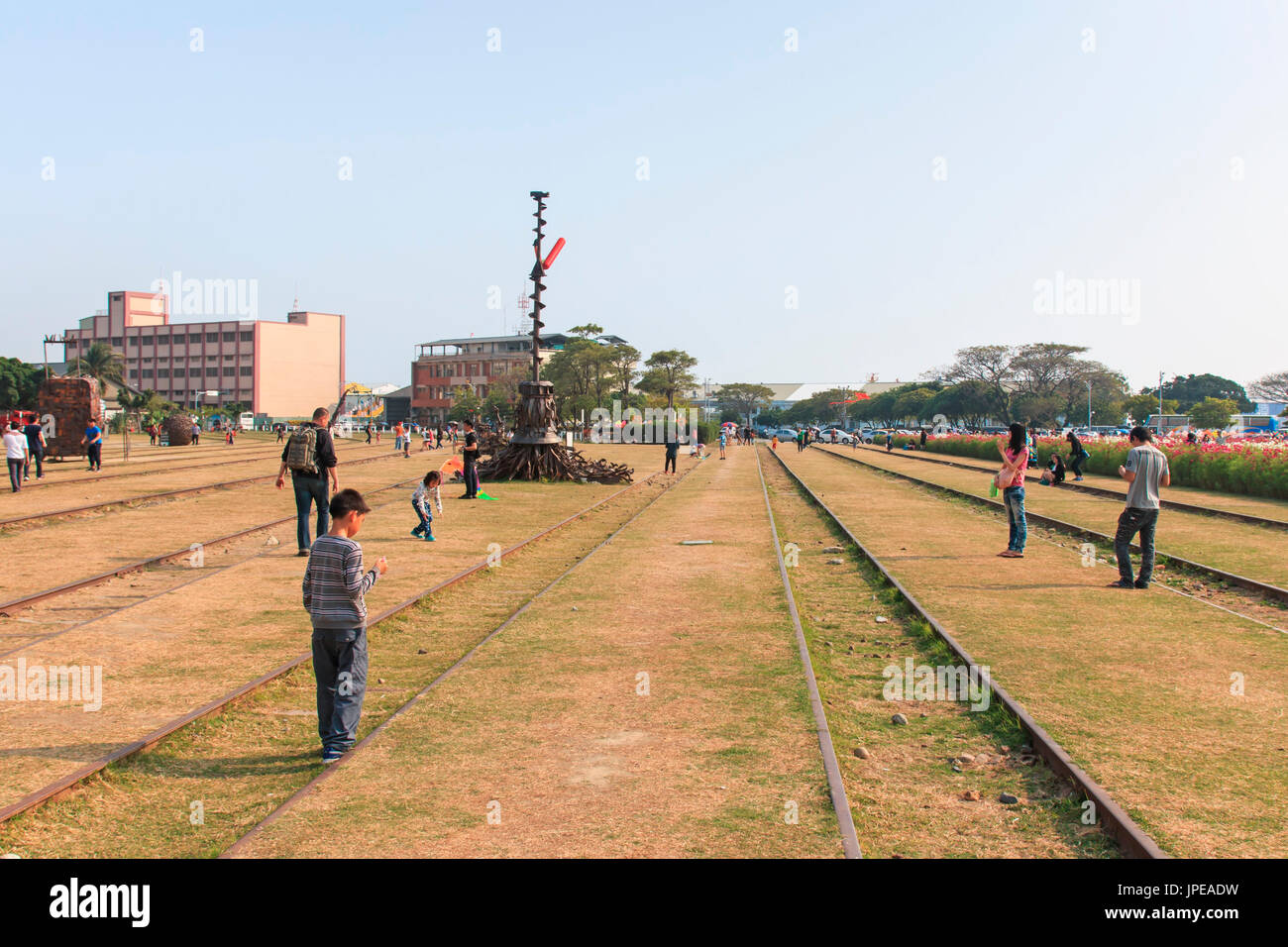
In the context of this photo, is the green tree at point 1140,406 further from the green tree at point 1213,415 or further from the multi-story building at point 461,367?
the multi-story building at point 461,367

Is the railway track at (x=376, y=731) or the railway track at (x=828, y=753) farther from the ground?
the railway track at (x=828, y=753)

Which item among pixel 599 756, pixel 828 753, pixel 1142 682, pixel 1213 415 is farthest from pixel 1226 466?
pixel 1213 415

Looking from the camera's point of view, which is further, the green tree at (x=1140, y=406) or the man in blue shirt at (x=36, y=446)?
the green tree at (x=1140, y=406)

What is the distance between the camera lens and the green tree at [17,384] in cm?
8306

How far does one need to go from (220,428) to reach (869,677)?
10091 centimetres

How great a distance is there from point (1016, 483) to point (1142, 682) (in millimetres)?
7224

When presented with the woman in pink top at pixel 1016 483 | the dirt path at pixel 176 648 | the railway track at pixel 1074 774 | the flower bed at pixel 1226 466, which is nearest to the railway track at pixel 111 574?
the dirt path at pixel 176 648

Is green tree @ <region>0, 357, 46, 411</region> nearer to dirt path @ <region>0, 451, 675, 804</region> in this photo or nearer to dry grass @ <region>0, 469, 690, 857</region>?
dirt path @ <region>0, 451, 675, 804</region>

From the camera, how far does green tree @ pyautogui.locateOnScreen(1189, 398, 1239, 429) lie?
302ft

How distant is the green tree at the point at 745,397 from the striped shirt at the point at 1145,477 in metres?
168

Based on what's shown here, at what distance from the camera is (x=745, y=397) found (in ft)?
596

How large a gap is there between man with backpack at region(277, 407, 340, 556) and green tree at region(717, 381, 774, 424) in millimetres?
167698
